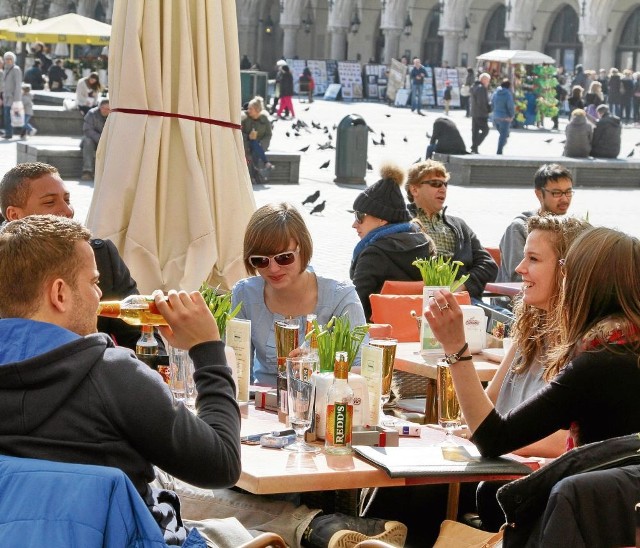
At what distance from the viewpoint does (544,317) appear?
13.4 feet

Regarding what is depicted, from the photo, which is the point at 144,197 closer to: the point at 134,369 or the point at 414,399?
the point at 414,399

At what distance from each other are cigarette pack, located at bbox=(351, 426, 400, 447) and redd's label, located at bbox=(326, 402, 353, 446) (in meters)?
0.10

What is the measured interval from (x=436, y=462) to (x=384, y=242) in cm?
306

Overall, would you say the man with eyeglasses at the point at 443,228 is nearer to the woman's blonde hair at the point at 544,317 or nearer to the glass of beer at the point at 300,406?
the woman's blonde hair at the point at 544,317

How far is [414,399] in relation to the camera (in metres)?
5.75

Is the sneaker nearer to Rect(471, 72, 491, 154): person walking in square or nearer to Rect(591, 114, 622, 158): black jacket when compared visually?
Rect(591, 114, 622, 158): black jacket

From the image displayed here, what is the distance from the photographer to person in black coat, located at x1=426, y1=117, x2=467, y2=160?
18.7 metres

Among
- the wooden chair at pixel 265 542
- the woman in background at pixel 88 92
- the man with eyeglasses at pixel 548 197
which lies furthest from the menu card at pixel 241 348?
the woman in background at pixel 88 92

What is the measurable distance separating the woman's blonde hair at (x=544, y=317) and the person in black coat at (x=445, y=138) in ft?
47.8

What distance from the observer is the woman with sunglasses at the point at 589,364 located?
3.23m

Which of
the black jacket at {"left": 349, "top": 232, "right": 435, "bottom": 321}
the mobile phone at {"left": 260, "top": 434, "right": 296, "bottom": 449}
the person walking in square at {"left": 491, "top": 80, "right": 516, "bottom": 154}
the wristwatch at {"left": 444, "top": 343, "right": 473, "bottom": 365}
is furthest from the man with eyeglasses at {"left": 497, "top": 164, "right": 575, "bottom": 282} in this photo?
the person walking in square at {"left": 491, "top": 80, "right": 516, "bottom": 154}

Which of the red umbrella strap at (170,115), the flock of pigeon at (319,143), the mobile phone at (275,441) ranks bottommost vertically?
the flock of pigeon at (319,143)

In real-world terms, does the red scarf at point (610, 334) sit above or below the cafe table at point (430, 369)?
above

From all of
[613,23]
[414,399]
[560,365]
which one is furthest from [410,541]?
[613,23]
